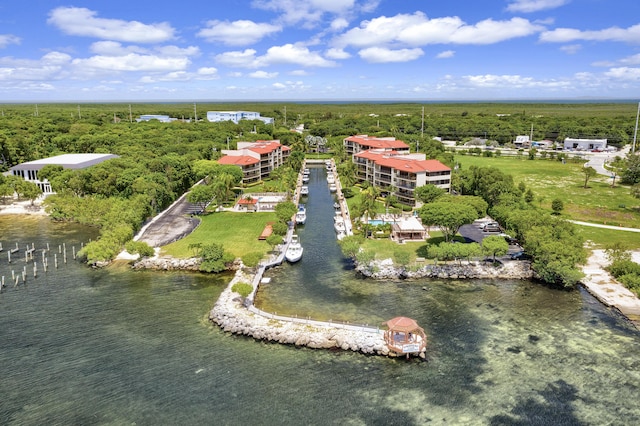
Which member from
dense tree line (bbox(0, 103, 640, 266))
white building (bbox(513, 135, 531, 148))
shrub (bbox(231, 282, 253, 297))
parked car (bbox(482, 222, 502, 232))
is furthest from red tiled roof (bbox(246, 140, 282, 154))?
white building (bbox(513, 135, 531, 148))

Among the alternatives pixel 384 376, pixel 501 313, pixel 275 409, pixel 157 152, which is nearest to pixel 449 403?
pixel 384 376

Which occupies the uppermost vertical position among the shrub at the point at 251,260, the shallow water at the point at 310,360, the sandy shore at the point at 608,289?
the shrub at the point at 251,260

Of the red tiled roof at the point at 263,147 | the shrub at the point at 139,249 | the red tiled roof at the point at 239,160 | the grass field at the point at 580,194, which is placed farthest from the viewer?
the red tiled roof at the point at 263,147

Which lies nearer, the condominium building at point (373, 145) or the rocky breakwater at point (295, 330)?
the rocky breakwater at point (295, 330)

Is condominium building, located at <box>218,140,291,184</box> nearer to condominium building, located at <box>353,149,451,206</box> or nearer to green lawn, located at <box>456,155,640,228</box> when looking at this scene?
Answer: condominium building, located at <box>353,149,451,206</box>

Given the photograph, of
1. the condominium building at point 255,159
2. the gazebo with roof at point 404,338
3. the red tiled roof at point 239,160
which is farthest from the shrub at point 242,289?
the red tiled roof at point 239,160

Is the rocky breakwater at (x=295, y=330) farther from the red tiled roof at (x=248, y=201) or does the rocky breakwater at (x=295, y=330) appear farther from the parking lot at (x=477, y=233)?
the red tiled roof at (x=248, y=201)

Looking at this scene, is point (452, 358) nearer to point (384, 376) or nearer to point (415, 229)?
point (384, 376)
